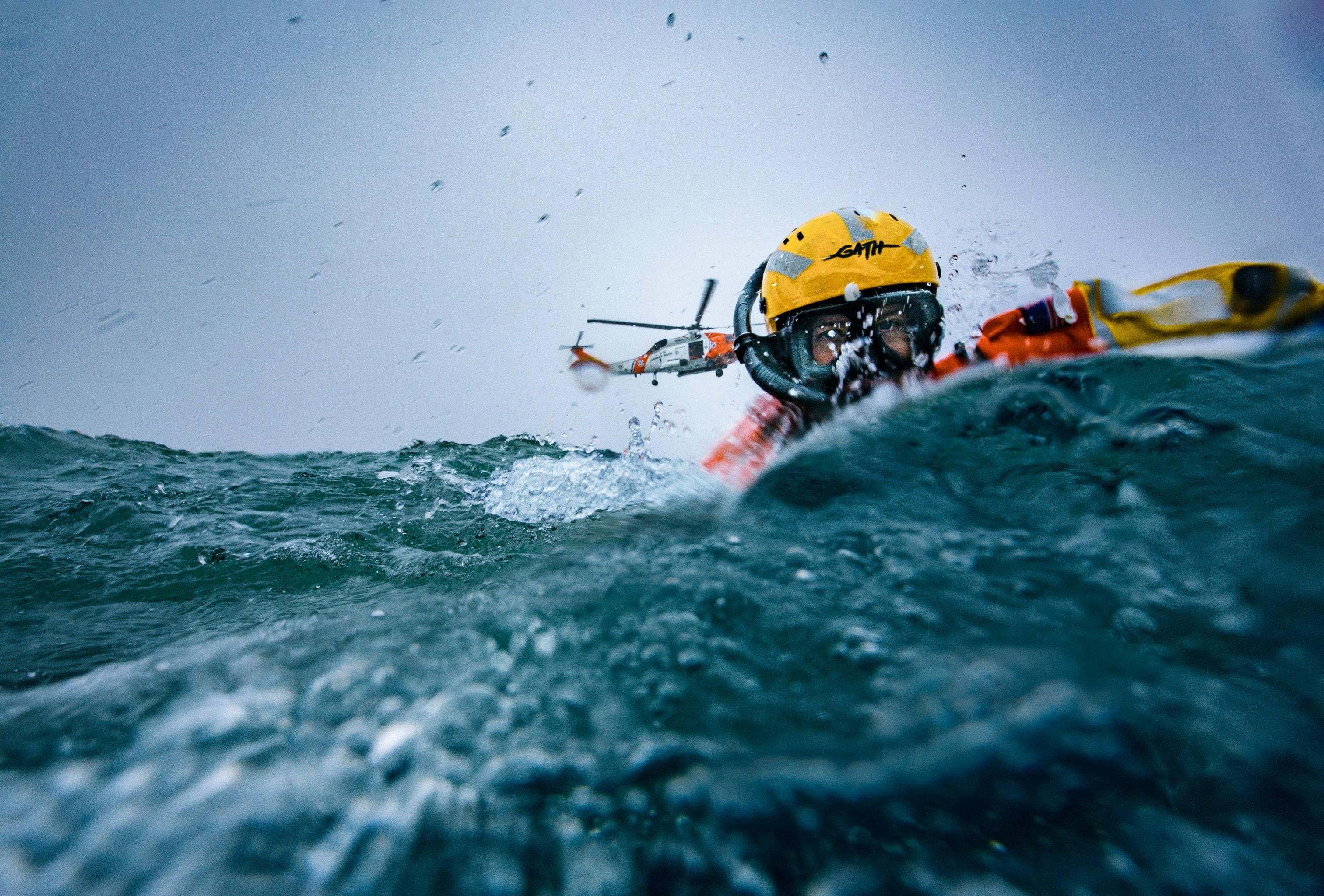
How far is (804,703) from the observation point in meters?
1.23

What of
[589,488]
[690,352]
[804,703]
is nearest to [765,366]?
[589,488]

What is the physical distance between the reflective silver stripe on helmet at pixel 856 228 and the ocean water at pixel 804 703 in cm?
185

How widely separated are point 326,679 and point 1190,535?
227cm

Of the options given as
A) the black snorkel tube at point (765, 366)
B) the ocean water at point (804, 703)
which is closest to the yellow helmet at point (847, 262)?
the black snorkel tube at point (765, 366)

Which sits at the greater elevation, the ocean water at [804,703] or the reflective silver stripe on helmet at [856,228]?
the reflective silver stripe on helmet at [856,228]

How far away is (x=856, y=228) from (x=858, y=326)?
2.23ft

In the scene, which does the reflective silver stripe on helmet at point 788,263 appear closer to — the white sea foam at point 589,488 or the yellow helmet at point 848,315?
the yellow helmet at point 848,315

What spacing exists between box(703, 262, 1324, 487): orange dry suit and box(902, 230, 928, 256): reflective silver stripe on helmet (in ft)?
2.14

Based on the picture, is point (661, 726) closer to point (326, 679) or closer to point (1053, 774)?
point (1053, 774)

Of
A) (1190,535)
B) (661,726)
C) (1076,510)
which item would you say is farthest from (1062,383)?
(661,726)

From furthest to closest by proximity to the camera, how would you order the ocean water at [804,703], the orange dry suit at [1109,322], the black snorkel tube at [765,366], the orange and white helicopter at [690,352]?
the orange and white helicopter at [690,352], the black snorkel tube at [765,366], the orange dry suit at [1109,322], the ocean water at [804,703]

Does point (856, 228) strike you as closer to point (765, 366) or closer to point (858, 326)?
point (858, 326)

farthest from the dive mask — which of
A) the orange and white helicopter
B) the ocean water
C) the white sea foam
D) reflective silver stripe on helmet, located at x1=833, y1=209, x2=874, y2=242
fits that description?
the orange and white helicopter

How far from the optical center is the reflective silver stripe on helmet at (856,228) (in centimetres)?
384
